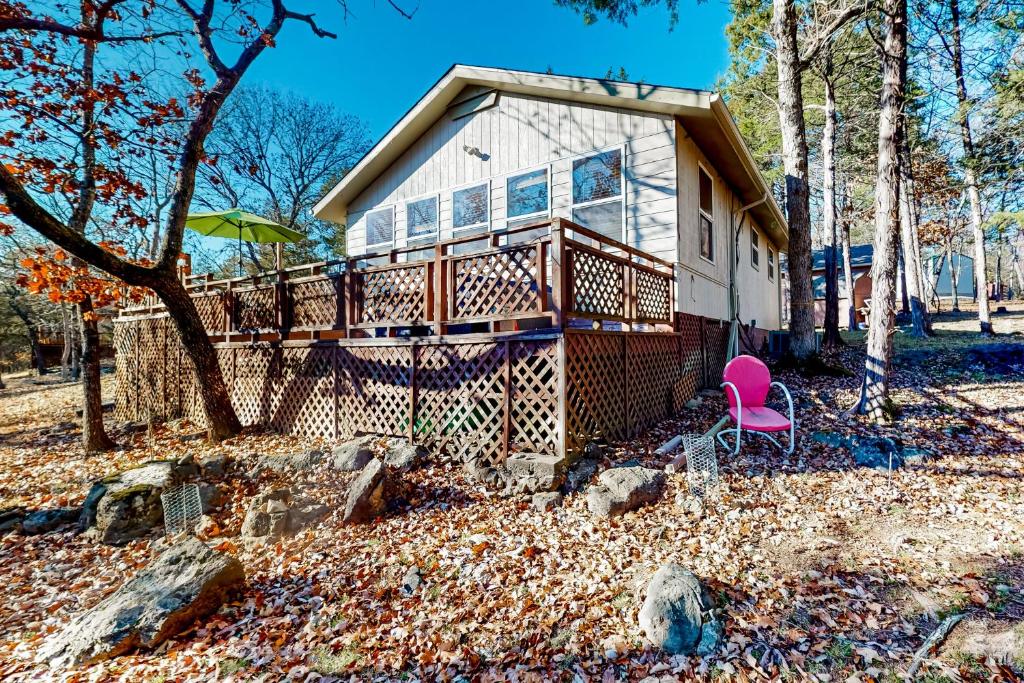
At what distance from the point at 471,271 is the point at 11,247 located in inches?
546

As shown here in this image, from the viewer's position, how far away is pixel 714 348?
30.3 ft

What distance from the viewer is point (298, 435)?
7.22m

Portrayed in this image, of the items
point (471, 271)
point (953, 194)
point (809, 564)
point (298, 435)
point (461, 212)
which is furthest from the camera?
point (953, 194)

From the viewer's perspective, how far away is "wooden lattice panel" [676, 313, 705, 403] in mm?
7609

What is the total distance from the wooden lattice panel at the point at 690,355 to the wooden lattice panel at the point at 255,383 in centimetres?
706

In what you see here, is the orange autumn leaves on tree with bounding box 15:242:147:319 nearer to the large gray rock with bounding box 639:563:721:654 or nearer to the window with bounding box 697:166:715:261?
the large gray rock with bounding box 639:563:721:654

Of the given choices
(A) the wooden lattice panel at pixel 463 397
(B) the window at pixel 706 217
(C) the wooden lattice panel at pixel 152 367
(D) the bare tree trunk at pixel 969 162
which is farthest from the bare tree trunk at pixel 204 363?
(D) the bare tree trunk at pixel 969 162

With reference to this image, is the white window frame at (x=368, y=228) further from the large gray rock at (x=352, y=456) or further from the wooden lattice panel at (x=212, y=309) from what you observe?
the large gray rock at (x=352, y=456)

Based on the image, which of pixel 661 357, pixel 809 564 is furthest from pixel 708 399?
pixel 809 564

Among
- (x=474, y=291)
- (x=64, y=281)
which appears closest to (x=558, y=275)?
(x=474, y=291)

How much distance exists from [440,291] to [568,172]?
3.97m

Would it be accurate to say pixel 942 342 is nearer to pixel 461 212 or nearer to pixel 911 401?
pixel 911 401

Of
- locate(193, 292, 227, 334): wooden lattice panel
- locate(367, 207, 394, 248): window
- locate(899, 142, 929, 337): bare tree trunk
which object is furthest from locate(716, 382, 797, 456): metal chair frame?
locate(899, 142, 929, 337): bare tree trunk

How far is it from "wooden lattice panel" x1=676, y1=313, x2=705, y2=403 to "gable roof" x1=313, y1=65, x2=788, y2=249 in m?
3.21
